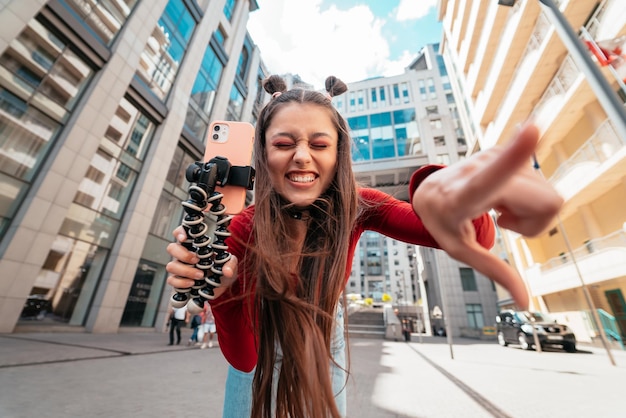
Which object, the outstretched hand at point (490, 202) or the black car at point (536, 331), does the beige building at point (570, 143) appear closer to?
the black car at point (536, 331)

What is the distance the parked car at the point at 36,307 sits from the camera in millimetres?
7113

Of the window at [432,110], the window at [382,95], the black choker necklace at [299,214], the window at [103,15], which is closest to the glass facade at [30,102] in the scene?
the window at [103,15]

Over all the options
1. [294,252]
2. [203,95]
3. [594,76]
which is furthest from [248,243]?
[203,95]

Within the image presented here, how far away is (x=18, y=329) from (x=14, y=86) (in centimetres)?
643

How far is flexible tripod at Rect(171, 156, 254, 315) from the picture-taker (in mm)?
878

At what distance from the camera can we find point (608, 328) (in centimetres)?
927

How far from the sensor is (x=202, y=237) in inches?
35.5

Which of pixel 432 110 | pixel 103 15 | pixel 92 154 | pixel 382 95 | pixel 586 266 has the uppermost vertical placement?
pixel 382 95

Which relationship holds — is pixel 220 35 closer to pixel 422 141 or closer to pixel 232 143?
pixel 422 141

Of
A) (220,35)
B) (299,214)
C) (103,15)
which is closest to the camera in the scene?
(299,214)

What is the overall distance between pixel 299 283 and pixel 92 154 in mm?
10493

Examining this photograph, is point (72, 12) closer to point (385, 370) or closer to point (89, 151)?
point (89, 151)

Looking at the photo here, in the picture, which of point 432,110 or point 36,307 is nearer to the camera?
point 36,307

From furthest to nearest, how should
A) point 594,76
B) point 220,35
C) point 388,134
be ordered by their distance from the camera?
point 388,134 → point 220,35 → point 594,76
